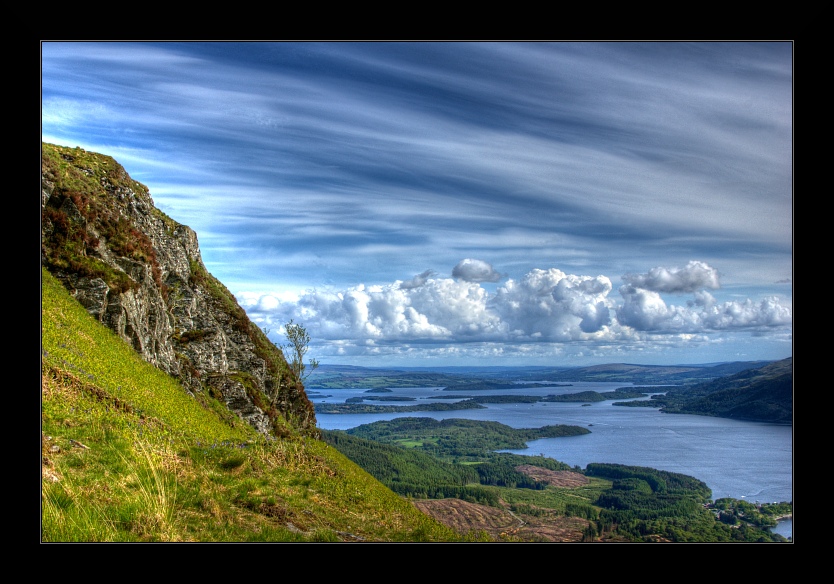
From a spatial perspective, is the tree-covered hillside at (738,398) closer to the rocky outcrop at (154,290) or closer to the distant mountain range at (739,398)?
the distant mountain range at (739,398)

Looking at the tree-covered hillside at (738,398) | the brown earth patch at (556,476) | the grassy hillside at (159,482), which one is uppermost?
the grassy hillside at (159,482)

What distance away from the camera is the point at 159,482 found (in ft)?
23.9

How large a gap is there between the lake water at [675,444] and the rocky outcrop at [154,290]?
174 feet

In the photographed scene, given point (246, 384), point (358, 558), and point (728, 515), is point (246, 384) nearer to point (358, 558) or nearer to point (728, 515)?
point (358, 558)

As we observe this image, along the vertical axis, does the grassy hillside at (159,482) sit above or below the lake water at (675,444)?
above

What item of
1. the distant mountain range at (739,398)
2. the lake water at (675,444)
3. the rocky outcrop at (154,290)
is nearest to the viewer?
the rocky outcrop at (154,290)

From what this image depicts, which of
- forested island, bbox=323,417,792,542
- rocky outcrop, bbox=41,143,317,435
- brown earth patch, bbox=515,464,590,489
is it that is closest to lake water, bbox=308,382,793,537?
forested island, bbox=323,417,792,542

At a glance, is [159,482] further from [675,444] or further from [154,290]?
[675,444]

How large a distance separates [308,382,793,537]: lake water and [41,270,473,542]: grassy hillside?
58.3 m

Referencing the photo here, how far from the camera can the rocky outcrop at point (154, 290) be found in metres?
21.3

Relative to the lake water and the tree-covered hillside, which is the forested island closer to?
the lake water

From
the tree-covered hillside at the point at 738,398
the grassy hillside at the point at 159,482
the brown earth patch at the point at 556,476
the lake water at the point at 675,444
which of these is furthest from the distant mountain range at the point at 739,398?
the grassy hillside at the point at 159,482

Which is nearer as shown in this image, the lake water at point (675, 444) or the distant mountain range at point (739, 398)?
the lake water at point (675, 444)
